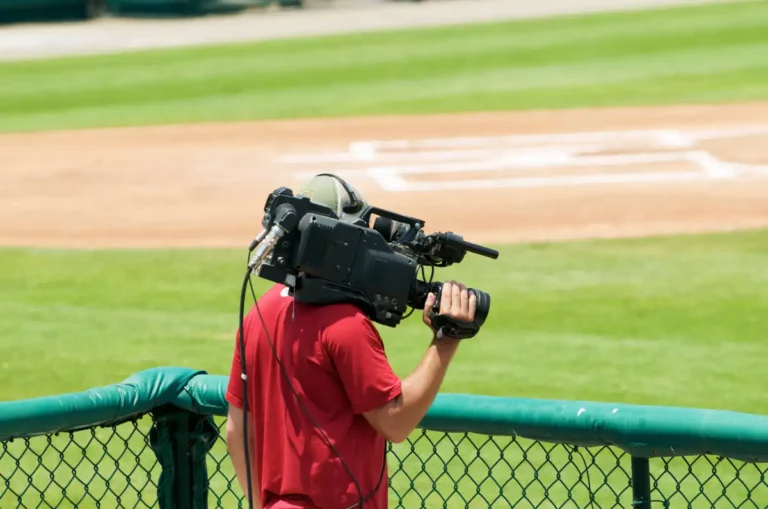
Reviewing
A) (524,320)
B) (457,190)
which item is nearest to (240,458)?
(524,320)

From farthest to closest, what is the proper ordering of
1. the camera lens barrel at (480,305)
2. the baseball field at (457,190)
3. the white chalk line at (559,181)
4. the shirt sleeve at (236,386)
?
the white chalk line at (559,181) → the baseball field at (457,190) → the shirt sleeve at (236,386) → the camera lens barrel at (480,305)

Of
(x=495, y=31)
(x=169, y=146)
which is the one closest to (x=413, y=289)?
(x=169, y=146)

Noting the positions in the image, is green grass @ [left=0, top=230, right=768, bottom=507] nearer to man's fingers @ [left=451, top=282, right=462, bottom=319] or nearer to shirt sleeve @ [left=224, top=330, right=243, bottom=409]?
shirt sleeve @ [left=224, top=330, right=243, bottom=409]

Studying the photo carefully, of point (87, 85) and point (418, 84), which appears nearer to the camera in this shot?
point (418, 84)

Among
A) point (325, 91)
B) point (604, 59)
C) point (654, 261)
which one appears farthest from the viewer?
point (604, 59)

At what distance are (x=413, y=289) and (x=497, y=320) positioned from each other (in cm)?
529

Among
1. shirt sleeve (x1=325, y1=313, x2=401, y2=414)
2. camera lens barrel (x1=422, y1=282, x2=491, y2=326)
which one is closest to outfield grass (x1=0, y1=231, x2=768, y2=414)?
camera lens barrel (x1=422, y1=282, x2=491, y2=326)

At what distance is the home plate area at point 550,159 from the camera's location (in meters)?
13.4

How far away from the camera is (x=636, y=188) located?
12.8 meters

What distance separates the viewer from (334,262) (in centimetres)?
340

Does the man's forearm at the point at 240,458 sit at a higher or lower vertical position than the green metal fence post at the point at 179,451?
higher

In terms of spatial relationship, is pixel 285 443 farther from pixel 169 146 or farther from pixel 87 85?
pixel 87 85

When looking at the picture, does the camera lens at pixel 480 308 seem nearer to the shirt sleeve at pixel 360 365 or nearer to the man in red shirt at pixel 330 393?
the man in red shirt at pixel 330 393

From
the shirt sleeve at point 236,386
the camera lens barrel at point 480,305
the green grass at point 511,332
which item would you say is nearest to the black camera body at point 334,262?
the camera lens barrel at point 480,305
